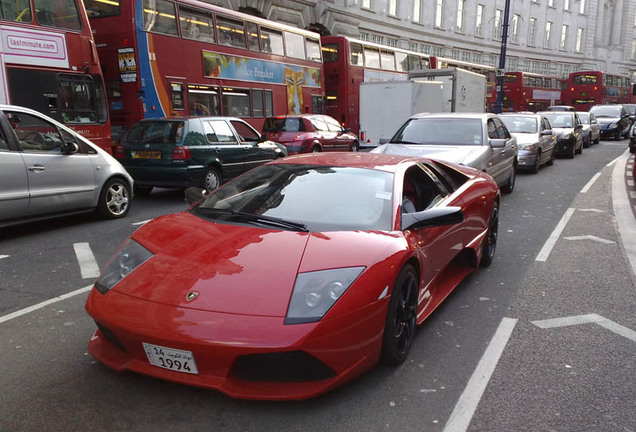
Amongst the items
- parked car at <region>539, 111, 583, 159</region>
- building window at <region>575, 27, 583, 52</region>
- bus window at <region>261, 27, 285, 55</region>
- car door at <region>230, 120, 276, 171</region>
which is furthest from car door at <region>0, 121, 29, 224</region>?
building window at <region>575, 27, 583, 52</region>

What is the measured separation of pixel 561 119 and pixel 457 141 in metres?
12.2

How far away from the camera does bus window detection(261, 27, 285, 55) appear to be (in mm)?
16250

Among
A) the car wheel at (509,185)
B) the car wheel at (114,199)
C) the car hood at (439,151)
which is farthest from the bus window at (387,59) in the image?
the car wheel at (114,199)

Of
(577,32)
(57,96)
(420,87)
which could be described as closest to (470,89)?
(420,87)

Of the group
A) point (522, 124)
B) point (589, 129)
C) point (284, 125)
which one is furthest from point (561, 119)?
point (284, 125)

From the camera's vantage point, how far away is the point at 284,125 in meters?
15.1

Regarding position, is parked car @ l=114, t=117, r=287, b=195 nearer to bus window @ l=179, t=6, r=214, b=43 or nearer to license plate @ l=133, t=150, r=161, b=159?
license plate @ l=133, t=150, r=161, b=159

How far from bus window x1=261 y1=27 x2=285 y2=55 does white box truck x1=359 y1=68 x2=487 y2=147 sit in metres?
3.04

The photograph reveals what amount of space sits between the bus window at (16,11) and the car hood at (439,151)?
6.80 metres

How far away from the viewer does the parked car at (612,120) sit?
28.2 meters

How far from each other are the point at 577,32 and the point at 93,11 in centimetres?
6781

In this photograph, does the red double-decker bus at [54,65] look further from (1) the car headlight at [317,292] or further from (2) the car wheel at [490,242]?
(1) the car headlight at [317,292]

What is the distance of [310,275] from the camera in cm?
284

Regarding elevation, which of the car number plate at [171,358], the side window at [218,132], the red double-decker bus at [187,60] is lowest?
the car number plate at [171,358]
